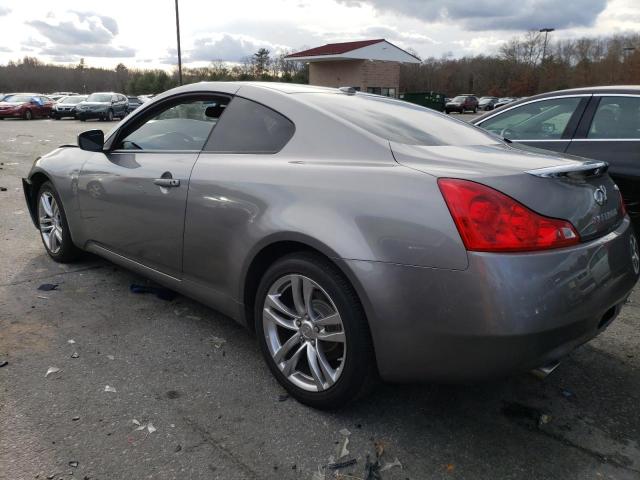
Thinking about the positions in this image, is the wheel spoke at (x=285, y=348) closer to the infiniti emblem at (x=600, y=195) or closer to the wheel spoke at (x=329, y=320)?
the wheel spoke at (x=329, y=320)

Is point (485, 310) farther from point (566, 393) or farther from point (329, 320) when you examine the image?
point (566, 393)

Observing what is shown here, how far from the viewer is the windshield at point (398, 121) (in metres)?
2.67

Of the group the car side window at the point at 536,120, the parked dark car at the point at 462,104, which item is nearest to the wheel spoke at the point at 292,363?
the car side window at the point at 536,120

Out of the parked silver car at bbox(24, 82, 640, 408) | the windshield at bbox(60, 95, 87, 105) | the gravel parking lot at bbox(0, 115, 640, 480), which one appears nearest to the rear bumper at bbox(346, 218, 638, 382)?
the parked silver car at bbox(24, 82, 640, 408)

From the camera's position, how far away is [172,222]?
10.2ft

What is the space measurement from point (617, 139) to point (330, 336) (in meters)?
3.28

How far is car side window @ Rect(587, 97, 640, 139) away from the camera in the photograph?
4.28 metres

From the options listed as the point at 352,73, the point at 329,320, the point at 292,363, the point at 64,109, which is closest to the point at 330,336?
the point at 329,320

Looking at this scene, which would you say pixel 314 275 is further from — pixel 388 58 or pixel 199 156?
pixel 388 58

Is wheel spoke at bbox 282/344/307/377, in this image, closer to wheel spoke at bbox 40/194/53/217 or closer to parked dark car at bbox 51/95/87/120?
wheel spoke at bbox 40/194/53/217

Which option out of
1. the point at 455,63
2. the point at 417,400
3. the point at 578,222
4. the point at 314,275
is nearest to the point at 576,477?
the point at 417,400

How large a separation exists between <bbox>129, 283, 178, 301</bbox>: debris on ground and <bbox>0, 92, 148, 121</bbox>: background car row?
28.3 meters

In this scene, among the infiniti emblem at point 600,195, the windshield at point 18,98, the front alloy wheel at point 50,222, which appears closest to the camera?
the infiniti emblem at point 600,195

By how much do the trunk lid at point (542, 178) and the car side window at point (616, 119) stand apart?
2.08 metres
